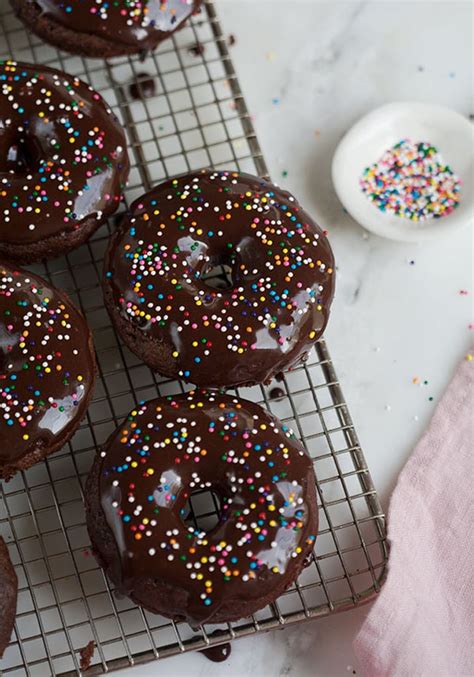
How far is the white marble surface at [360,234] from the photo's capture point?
6.29 feet

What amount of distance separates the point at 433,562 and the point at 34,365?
95cm

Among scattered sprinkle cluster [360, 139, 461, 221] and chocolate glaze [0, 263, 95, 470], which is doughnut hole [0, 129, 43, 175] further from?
scattered sprinkle cluster [360, 139, 461, 221]

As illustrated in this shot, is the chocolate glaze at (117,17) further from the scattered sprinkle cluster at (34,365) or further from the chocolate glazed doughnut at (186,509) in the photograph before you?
the chocolate glazed doughnut at (186,509)

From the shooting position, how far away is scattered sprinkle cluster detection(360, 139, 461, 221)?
2.12 m

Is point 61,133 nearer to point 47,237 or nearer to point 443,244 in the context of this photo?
point 47,237

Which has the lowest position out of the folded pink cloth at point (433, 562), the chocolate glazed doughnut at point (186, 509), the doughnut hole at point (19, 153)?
the folded pink cloth at point (433, 562)

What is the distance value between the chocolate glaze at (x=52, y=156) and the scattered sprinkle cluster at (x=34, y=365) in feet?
0.44

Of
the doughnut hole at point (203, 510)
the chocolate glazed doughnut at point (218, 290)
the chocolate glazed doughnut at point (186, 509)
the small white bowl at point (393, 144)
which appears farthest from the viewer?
the small white bowl at point (393, 144)

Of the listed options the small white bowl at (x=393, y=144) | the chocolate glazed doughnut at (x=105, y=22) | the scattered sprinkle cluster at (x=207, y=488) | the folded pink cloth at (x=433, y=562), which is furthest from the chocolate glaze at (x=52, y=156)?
the folded pink cloth at (x=433, y=562)

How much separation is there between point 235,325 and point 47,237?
1.41 feet

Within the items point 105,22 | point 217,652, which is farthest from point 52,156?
point 217,652

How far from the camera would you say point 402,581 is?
183 cm

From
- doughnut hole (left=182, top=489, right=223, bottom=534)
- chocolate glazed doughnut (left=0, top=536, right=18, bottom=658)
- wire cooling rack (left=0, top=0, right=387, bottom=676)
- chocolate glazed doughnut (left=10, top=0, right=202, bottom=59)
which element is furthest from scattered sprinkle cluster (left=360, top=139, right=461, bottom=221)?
chocolate glazed doughnut (left=0, top=536, right=18, bottom=658)

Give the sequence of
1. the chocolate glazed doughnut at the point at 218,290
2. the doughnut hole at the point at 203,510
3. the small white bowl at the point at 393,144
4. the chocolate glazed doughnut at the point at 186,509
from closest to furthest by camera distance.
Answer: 1. the chocolate glazed doughnut at the point at 186,509
2. the chocolate glazed doughnut at the point at 218,290
3. the doughnut hole at the point at 203,510
4. the small white bowl at the point at 393,144
